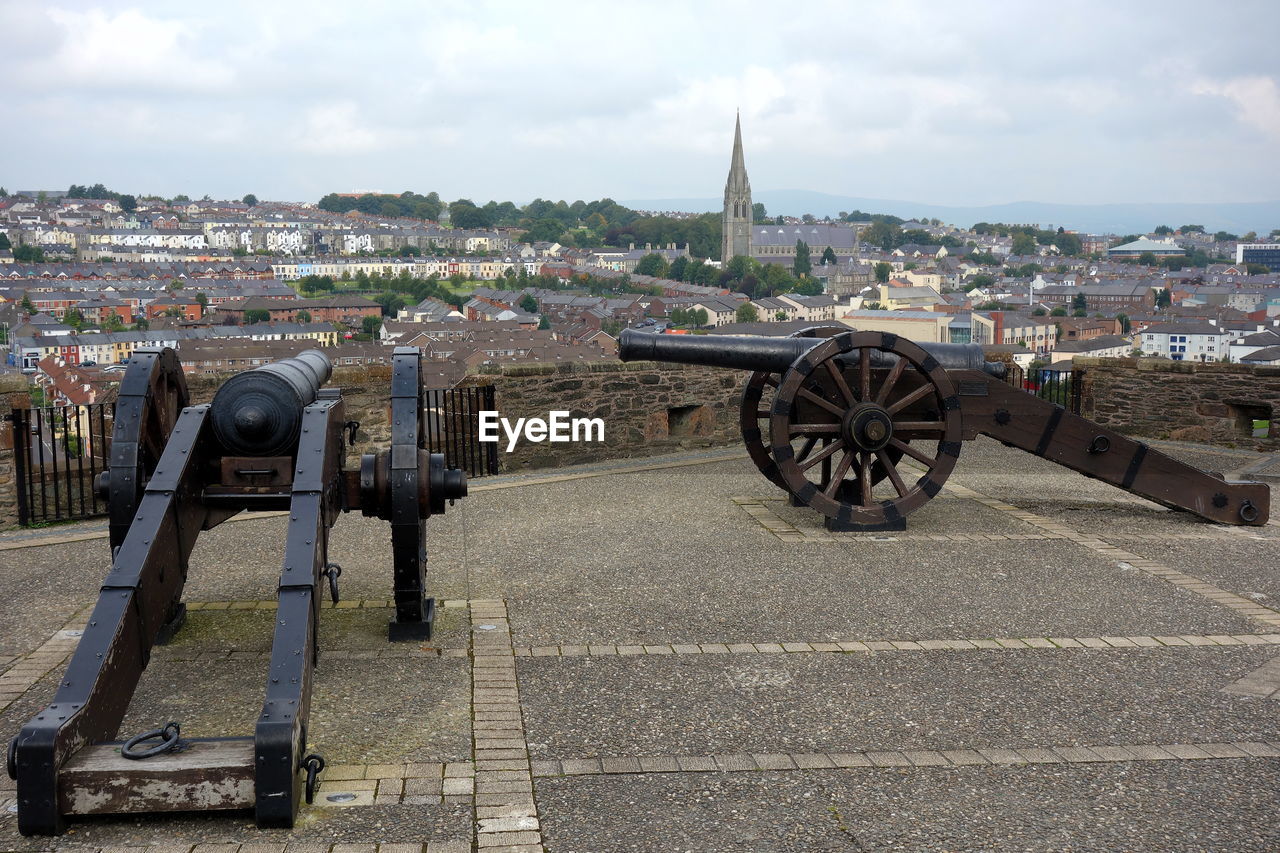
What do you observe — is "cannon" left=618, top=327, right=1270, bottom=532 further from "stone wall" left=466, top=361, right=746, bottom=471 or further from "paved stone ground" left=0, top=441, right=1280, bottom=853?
"stone wall" left=466, top=361, right=746, bottom=471

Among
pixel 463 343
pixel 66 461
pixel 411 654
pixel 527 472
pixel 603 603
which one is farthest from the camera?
pixel 463 343

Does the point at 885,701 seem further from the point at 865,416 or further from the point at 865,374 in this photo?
the point at 865,374

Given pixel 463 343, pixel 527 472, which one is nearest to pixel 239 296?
pixel 463 343

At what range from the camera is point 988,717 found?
4531mm

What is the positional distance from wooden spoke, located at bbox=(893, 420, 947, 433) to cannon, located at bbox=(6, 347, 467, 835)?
3359mm

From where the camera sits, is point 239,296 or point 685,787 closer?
point 685,787

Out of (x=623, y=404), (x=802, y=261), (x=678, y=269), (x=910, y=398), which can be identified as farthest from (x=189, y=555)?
(x=802, y=261)

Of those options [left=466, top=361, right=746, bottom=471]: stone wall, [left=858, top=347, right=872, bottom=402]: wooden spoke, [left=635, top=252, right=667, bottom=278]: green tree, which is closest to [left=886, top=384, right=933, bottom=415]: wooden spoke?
[left=858, top=347, right=872, bottom=402]: wooden spoke

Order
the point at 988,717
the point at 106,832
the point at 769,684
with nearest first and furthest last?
1. the point at 106,832
2. the point at 988,717
3. the point at 769,684

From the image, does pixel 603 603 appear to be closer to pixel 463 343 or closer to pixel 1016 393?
pixel 1016 393

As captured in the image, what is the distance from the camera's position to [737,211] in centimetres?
19025

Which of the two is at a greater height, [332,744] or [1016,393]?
[1016,393]

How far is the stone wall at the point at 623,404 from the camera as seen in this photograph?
33.7 feet

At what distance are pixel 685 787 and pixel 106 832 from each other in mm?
1753
